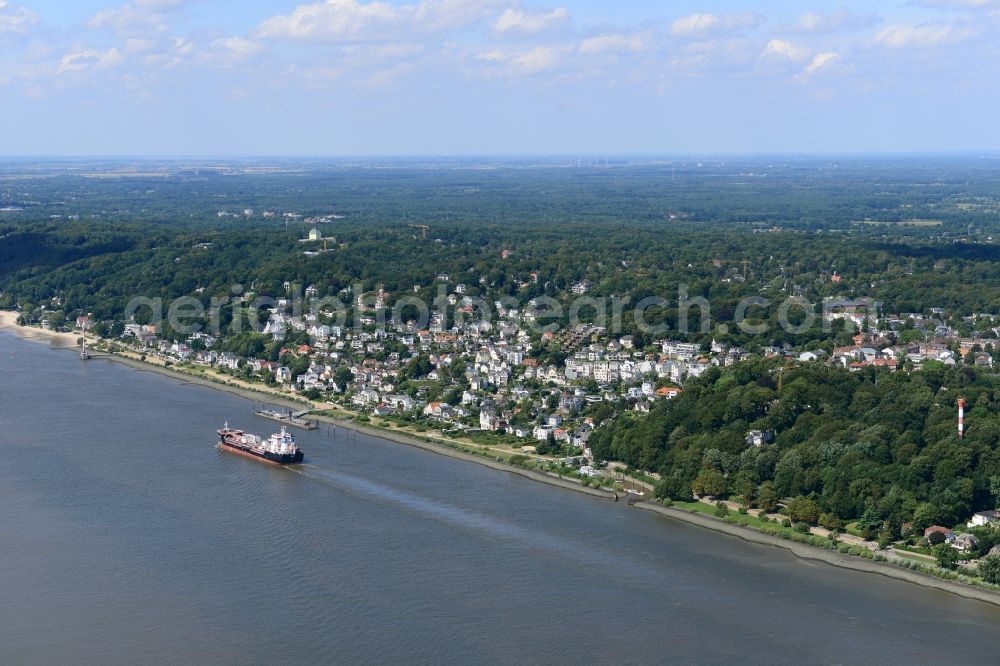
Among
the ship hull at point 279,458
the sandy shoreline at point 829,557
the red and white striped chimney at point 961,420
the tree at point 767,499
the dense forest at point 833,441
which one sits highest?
the red and white striped chimney at point 961,420

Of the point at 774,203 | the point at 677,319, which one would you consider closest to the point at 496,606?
the point at 677,319

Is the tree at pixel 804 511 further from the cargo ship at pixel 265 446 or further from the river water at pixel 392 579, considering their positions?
the cargo ship at pixel 265 446

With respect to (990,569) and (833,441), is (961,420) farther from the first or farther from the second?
(990,569)

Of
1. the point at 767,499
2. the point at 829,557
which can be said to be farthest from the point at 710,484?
the point at 829,557

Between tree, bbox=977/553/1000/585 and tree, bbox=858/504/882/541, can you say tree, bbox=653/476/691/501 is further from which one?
tree, bbox=977/553/1000/585

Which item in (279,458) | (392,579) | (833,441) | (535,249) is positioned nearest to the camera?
(392,579)

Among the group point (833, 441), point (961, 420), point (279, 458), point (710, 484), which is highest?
point (961, 420)

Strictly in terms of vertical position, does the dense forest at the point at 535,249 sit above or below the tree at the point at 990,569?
above

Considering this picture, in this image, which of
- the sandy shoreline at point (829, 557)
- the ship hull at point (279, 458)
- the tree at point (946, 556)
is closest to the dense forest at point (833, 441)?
the sandy shoreline at point (829, 557)

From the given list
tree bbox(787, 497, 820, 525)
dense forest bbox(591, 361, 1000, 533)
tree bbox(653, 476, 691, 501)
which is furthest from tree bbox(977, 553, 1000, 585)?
tree bbox(653, 476, 691, 501)
